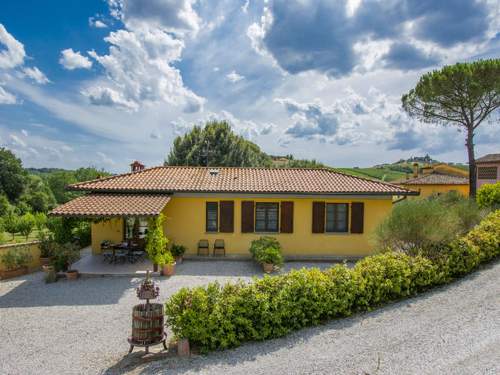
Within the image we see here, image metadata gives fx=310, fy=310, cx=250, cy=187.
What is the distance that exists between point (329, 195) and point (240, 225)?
4150 mm

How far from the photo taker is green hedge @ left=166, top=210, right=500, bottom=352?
604 cm

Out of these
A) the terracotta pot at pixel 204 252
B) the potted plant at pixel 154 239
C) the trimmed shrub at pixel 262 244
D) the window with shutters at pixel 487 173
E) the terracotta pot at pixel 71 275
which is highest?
the window with shutters at pixel 487 173

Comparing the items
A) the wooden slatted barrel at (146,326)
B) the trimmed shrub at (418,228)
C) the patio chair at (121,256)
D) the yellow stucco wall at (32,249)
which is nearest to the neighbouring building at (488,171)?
the trimmed shrub at (418,228)

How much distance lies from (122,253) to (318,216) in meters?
8.55

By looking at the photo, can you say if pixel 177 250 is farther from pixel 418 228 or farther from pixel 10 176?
pixel 10 176

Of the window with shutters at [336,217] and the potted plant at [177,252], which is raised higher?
the window with shutters at [336,217]

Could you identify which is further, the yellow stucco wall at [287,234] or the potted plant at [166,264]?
the yellow stucco wall at [287,234]

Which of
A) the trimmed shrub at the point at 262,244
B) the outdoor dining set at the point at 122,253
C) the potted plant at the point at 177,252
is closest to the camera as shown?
the outdoor dining set at the point at 122,253

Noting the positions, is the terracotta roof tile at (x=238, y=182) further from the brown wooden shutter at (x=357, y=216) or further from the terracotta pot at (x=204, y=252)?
the terracotta pot at (x=204, y=252)

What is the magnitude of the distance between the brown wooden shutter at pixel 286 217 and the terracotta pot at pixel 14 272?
34.0ft

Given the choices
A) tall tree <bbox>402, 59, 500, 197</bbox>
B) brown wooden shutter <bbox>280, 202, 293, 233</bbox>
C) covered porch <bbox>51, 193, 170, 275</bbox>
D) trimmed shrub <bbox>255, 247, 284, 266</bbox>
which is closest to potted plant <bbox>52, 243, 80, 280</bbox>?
covered porch <bbox>51, 193, 170, 275</bbox>

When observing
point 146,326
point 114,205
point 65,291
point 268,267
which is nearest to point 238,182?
point 268,267

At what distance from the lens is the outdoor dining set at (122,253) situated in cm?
1262

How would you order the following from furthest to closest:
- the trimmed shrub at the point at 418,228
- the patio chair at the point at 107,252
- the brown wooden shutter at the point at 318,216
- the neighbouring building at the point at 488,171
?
the neighbouring building at the point at 488,171 → the brown wooden shutter at the point at 318,216 → the patio chair at the point at 107,252 → the trimmed shrub at the point at 418,228
